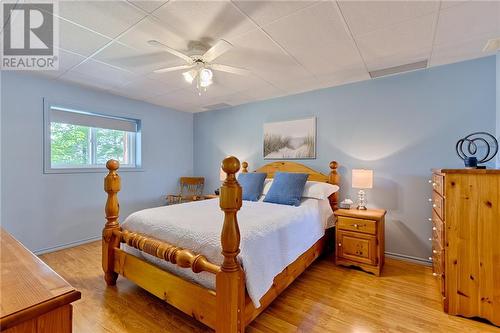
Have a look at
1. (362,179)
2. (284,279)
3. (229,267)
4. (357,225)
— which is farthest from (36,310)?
(362,179)

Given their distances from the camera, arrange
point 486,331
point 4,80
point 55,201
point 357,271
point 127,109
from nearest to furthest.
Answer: point 486,331, point 357,271, point 4,80, point 55,201, point 127,109

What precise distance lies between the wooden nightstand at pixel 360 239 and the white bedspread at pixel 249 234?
0.97 feet

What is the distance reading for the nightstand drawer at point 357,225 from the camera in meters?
2.49

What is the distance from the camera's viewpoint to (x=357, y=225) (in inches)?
102

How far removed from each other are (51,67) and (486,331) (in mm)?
4780

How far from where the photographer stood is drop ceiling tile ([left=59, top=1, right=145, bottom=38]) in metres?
1.65

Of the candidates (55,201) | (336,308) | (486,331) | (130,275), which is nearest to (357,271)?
(336,308)

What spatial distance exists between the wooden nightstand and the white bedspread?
0.30 metres

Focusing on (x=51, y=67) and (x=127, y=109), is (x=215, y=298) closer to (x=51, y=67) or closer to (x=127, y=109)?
(x=51, y=67)

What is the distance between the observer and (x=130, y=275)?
6.68 feet

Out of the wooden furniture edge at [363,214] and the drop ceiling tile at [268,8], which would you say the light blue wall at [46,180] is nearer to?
the drop ceiling tile at [268,8]

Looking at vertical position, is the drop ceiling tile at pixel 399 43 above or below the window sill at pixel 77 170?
above

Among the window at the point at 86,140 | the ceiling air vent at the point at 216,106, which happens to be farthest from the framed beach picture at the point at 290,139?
the window at the point at 86,140

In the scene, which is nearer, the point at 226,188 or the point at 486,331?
the point at 226,188
